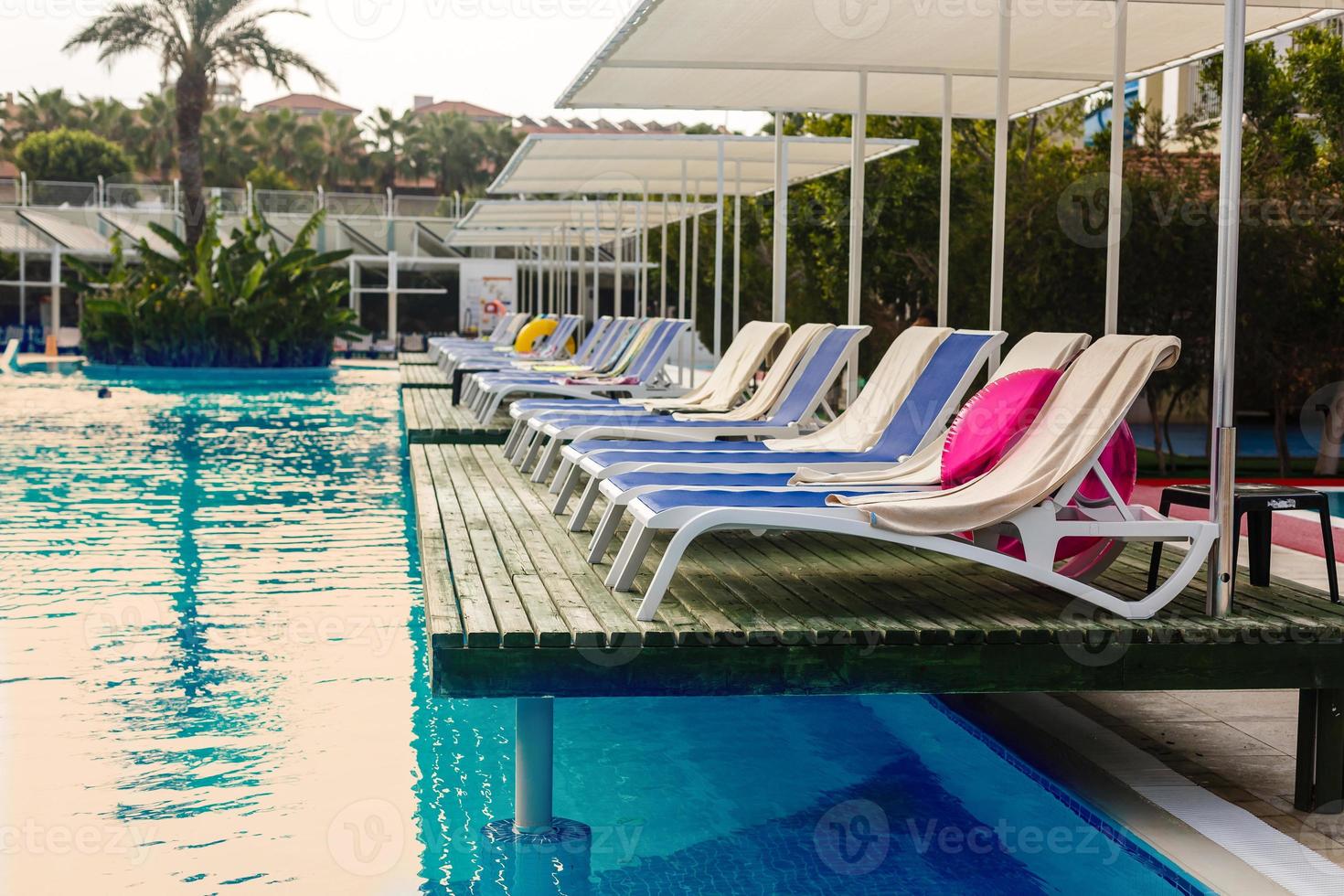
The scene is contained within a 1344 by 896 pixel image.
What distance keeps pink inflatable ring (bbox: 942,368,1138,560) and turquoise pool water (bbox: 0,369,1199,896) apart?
99 cm

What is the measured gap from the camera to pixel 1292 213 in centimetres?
1352

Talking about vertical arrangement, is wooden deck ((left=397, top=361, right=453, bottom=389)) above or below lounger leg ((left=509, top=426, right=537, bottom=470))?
above

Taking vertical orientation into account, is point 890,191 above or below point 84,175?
below

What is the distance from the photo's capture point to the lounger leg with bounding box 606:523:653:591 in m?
5.13

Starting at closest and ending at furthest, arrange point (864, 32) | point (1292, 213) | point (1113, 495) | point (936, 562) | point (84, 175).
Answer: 1. point (1113, 495)
2. point (936, 562)
3. point (864, 32)
4. point (1292, 213)
5. point (84, 175)

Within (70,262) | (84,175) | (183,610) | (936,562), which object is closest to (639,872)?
(936,562)

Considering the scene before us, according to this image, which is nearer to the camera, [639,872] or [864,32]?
[639,872]

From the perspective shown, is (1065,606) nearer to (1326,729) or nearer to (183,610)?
(1326,729)

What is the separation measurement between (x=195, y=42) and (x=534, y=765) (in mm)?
28604

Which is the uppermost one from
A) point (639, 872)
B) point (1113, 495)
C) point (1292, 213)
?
point (1292, 213)

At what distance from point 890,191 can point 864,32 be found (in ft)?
35.2

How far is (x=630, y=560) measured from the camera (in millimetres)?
5164

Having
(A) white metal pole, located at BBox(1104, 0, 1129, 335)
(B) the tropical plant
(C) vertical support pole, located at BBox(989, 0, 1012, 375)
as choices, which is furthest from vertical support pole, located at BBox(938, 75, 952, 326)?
(B) the tropical plant

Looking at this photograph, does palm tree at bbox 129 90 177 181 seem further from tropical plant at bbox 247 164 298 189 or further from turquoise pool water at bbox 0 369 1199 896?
turquoise pool water at bbox 0 369 1199 896
